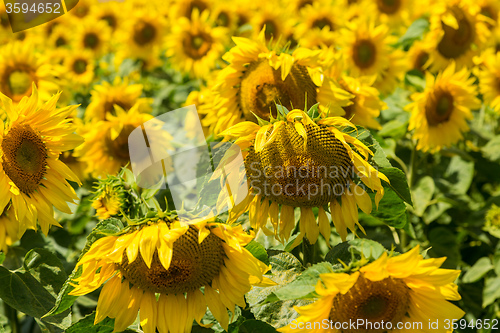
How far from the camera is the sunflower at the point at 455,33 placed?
3252mm

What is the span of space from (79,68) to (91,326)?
313cm

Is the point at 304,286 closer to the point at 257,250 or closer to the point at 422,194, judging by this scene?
the point at 257,250

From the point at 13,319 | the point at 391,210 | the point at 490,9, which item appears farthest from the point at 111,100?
the point at 490,9

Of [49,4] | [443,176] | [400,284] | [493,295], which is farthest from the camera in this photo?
[49,4]

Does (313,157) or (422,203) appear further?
(422,203)

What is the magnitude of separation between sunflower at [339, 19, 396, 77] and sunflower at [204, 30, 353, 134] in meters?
1.42

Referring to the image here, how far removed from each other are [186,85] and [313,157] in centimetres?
278

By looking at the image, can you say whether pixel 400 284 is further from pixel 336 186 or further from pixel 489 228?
pixel 489 228

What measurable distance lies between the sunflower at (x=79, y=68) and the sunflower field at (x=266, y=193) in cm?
59

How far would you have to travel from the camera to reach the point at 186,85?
4125 millimetres

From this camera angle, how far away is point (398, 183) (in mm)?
1582

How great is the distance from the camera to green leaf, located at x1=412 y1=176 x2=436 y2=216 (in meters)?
2.64

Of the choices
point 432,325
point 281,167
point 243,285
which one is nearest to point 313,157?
point 281,167

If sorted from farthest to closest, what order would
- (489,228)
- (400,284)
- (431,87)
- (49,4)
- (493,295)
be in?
(49,4) < (431,87) < (489,228) < (493,295) < (400,284)
